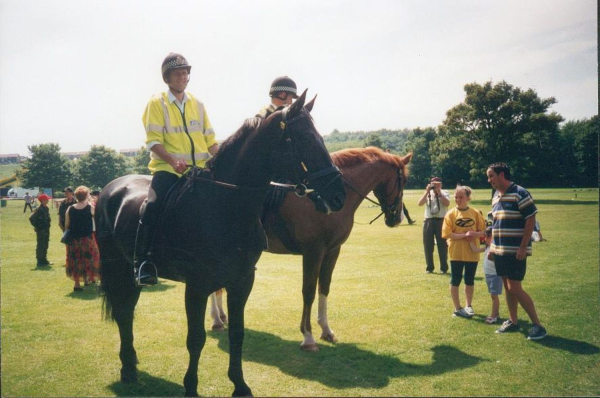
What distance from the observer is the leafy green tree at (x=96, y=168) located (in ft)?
241

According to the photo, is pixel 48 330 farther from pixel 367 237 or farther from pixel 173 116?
pixel 367 237

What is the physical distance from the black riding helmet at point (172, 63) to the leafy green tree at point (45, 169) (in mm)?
68823

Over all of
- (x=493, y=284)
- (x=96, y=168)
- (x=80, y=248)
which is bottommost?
(x=493, y=284)

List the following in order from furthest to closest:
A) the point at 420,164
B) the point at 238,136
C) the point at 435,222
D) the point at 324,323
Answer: the point at 420,164
the point at 435,222
the point at 324,323
the point at 238,136

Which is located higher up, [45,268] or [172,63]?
[172,63]

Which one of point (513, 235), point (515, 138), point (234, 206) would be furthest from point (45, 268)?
point (515, 138)

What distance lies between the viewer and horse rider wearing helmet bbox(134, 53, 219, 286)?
13.0 ft

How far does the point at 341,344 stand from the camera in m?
5.96

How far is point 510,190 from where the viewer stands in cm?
613

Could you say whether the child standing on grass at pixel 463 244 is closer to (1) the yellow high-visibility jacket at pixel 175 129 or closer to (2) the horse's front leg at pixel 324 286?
(2) the horse's front leg at pixel 324 286

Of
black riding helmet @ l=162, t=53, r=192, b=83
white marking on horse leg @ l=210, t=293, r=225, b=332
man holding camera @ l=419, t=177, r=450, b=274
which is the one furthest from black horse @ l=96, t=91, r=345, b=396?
man holding camera @ l=419, t=177, r=450, b=274

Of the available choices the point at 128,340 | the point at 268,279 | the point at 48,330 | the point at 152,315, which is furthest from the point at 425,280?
the point at 48,330

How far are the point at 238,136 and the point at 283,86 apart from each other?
8.99 ft

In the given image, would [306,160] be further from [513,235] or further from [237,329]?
[513,235]
